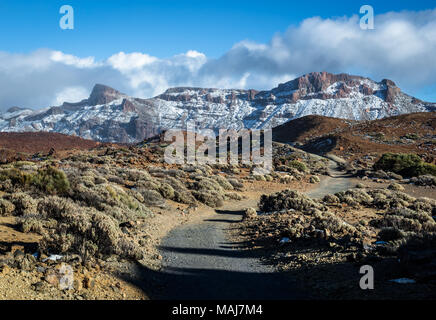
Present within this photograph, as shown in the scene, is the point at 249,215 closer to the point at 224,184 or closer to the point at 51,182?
the point at 51,182

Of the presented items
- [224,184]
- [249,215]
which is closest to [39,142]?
[224,184]

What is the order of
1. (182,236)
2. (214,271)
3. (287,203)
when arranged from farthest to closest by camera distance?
1. (287,203)
2. (182,236)
3. (214,271)

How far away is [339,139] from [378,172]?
24.2 metres

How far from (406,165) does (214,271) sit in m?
32.6

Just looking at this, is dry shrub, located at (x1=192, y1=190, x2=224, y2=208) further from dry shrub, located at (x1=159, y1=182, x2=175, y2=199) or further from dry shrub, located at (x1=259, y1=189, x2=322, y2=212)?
dry shrub, located at (x1=259, y1=189, x2=322, y2=212)

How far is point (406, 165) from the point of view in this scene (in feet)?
109

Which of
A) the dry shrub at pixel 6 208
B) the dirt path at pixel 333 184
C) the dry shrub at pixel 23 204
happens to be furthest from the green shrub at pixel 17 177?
the dirt path at pixel 333 184

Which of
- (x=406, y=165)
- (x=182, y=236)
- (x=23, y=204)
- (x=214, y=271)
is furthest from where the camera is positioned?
(x=406, y=165)

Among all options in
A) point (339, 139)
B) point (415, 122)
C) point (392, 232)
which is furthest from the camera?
point (415, 122)

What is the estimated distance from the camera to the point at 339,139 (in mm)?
54969

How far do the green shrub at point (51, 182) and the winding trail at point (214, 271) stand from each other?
15.6 feet

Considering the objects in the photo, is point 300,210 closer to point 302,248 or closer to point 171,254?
point 302,248

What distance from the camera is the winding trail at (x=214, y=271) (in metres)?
6.59
